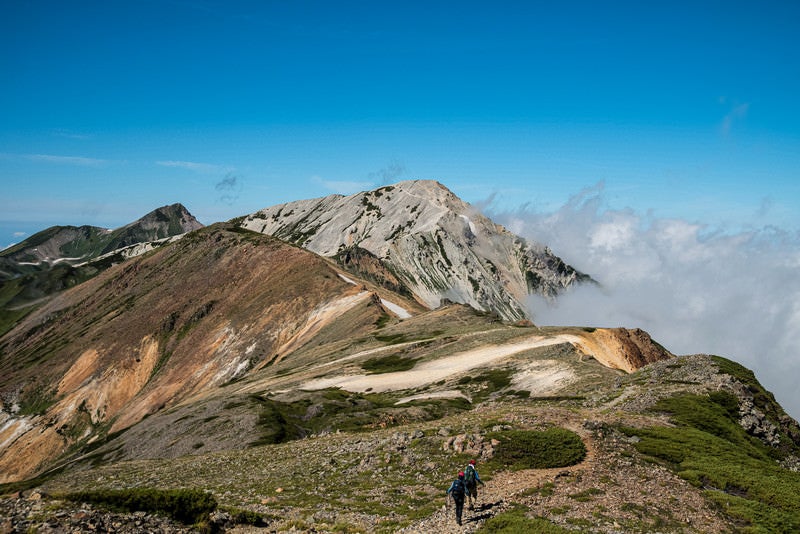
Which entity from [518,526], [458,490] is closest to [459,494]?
[458,490]

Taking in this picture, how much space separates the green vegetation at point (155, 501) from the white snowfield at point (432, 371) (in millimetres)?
63197

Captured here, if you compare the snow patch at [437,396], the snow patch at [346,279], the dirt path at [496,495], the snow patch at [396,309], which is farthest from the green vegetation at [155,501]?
the snow patch at [346,279]

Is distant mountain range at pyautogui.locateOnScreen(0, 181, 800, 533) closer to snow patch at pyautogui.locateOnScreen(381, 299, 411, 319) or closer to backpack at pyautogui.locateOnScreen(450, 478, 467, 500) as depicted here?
backpack at pyautogui.locateOnScreen(450, 478, 467, 500)

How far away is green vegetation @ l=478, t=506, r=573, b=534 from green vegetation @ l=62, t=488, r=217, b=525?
42.5 ft

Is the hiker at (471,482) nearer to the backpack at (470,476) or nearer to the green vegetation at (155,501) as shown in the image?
the backpack at (470,476)

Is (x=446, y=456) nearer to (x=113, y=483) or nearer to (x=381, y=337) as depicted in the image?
(x=113, y=483)

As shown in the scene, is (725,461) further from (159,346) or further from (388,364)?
(159,346)

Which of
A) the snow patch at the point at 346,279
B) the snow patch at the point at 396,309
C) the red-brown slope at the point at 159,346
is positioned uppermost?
the snow patch at the point at 346,279

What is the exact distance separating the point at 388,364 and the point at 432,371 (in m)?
13.7

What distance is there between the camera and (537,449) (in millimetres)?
35188

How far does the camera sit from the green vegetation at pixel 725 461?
92.2 ft

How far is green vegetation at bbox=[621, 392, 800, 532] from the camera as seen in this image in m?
28.1

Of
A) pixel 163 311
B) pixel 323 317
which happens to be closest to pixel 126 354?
pixel 163 311

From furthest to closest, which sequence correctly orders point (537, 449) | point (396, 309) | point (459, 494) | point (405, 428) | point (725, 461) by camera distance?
point (396, 309) < point (405, 428) < point (725, 461) < point (537, 449) < point (459, 494)
